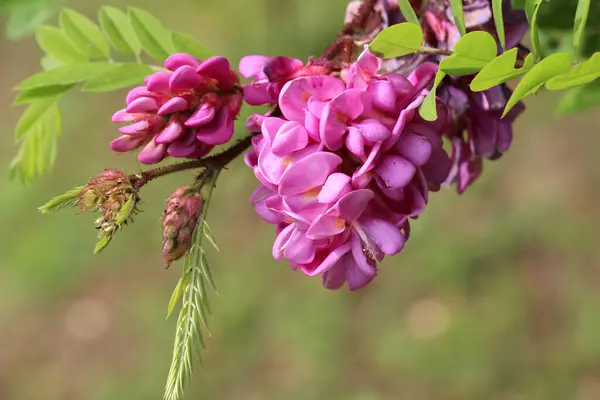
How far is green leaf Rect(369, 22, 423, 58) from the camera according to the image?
0.76 m

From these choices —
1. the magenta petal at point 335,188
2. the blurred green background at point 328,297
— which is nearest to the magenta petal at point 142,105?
the magenta petal at point 335,188

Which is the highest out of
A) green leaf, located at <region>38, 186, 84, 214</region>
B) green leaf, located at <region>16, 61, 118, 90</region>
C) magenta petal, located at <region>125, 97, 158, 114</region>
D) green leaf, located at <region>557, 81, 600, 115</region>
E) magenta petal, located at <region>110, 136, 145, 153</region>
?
magenta petal, located at <region>125, 97, 158, 114</region>

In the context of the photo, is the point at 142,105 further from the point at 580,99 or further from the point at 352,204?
the point at 580,99

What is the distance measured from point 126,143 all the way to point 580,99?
69cm

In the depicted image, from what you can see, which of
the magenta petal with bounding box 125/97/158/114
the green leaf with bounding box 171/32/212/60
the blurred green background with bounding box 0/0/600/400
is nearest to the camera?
the magenta petal with bounding box 125/97/158/114

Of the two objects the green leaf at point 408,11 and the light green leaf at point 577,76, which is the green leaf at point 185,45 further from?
the light green leaf at point 577,76

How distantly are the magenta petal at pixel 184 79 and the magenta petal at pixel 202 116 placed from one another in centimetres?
3

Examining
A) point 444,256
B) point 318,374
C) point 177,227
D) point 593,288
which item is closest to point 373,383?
point 318,374

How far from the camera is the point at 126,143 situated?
798 mm

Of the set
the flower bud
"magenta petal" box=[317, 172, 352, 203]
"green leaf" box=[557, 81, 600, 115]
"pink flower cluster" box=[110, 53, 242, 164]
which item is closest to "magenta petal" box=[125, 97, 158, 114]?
"pink flower cluster" box=[110, 53, 242, 164]

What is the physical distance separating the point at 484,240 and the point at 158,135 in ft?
8.88

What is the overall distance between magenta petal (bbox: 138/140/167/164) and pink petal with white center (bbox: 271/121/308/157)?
0.43ft

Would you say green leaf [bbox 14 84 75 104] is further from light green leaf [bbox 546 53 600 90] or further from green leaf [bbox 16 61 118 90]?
light green leaf [bbox 546 53 600 90]

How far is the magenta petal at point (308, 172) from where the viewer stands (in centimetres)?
75
